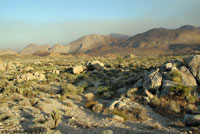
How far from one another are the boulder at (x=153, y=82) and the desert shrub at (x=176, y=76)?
2.40 feet

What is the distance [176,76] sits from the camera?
1039 cm

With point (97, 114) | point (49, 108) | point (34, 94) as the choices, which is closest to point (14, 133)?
point (49, 108)

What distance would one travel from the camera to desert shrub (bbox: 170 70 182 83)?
1022 cm

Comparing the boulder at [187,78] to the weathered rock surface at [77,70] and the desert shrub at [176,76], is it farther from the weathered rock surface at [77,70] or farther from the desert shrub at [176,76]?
the weathered rock surface at [77,70]

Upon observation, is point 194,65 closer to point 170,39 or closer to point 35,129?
point 35,129

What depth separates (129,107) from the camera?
866 centimetres

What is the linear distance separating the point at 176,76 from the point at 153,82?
1486 millimetres

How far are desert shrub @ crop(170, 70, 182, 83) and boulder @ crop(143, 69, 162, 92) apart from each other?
732 mm

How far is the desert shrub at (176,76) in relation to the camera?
33.5 feet

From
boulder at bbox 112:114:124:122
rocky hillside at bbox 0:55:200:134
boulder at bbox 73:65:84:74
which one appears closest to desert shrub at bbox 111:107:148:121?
rocky hillside at bbox 0:55:200:134

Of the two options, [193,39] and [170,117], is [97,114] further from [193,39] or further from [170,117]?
[193,39]

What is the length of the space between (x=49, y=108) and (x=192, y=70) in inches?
368

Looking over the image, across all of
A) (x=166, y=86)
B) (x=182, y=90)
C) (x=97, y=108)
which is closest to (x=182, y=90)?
(x=182, y=90)

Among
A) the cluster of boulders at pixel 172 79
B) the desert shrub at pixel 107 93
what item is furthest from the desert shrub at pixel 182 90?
the desert shrub at pixel 107 93
